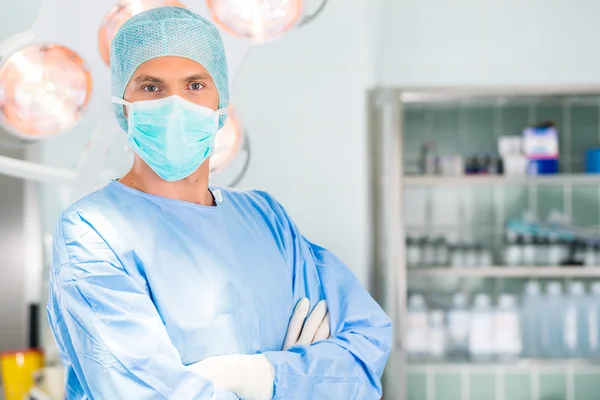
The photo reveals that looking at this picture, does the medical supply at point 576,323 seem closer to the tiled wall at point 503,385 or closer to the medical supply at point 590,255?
the medical supply at point 590,255

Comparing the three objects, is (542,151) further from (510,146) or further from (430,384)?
(430,384)

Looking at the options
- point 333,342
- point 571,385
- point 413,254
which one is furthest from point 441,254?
point 333,342

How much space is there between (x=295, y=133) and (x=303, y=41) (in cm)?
37

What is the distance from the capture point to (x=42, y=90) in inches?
75.8

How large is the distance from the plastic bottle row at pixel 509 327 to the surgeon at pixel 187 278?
163cm

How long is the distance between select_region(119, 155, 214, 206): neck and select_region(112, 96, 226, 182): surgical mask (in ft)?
0.08

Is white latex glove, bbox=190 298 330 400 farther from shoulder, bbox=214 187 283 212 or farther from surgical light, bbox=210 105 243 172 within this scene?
surgical light, bbox=210 105 243 172

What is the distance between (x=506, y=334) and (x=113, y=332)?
2.21 m

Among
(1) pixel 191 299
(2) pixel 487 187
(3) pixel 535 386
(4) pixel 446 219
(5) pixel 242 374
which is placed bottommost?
(3) pixel 535 386

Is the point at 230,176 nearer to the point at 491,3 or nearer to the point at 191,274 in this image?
the point at 191,274

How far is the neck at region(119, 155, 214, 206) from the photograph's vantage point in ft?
4.34

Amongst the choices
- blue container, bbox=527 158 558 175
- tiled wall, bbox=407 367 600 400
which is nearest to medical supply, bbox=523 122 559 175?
blue container, bbox=527 158 558 175

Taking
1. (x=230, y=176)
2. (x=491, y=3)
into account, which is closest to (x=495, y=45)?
(x=491, y=3)

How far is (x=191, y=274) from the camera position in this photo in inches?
48.8
